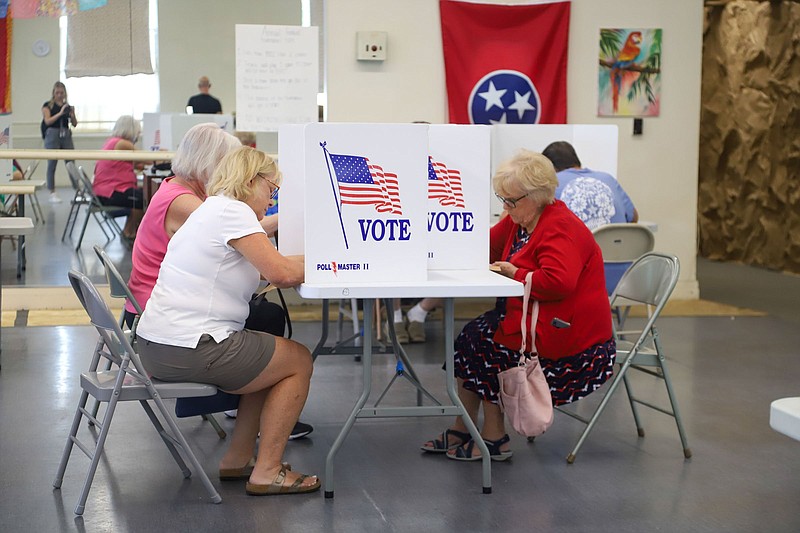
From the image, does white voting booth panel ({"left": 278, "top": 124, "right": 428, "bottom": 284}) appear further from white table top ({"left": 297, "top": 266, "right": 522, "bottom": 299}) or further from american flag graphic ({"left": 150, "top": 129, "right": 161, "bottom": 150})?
american flag graphic ({"left": 150, "top": 129, "right": 161, "bottom": 150})

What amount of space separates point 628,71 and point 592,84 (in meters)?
0.26

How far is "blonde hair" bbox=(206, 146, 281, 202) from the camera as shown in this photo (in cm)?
304

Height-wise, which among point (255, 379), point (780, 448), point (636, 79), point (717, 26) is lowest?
point (780, 448)

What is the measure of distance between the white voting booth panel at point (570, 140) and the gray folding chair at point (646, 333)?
214 centimetres

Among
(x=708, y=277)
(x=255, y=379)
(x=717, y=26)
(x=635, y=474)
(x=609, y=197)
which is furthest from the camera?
(x=717, y=26)

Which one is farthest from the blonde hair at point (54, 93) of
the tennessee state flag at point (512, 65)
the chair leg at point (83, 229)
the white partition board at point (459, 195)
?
the white partition board at point (459, 195)

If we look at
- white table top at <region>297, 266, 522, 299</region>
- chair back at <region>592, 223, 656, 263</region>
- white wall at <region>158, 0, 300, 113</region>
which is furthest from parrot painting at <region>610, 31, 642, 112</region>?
white table top at <region>297, 266, 522, 299</region>

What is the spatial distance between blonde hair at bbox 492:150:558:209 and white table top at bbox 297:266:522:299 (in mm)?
412

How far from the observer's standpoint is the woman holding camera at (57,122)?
6312 mm

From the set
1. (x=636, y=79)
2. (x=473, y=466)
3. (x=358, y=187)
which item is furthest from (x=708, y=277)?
(x=358, y=187)

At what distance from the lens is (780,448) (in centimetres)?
375

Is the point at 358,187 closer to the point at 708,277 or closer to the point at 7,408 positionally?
the point at 7,408

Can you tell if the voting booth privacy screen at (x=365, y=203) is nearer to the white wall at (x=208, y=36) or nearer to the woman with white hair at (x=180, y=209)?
the woman with white hair at (x=180, y=209)

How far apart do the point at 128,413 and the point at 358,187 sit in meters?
1.74
